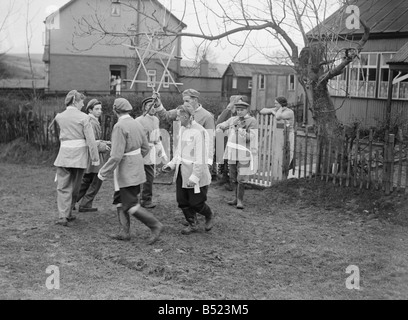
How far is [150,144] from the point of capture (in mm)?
9586

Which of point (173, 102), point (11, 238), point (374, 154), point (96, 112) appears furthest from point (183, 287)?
point (173, 102)

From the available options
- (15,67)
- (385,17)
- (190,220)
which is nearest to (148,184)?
(190,220)

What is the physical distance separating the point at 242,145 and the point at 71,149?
3.06 m

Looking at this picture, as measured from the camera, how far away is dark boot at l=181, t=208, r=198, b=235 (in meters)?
8.09

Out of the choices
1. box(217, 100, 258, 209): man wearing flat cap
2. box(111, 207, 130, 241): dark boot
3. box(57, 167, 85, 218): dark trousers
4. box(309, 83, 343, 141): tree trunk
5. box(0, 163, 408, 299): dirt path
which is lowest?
box(0, 163, 408, 299): dirt path

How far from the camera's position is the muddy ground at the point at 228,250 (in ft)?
19.3

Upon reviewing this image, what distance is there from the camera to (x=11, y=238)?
301 inches

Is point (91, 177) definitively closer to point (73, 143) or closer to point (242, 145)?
point (73, 143)

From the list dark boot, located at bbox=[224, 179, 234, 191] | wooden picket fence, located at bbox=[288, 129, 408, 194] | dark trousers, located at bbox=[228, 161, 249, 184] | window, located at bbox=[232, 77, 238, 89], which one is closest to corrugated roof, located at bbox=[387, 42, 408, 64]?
wooden picket fence, located at bbox=[288, 129, 408, 194]

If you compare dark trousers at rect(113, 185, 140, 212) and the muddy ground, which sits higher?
dark trousers at rect(113, 185, 140, 212)

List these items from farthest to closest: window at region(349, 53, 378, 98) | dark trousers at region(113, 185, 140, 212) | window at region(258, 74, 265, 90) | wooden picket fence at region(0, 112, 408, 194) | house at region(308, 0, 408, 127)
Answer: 1. window at region(258, 74, 265, 90)
2. window at region(349, 53, 378, 98)
3. house at region(308, 0, 408, 127)
4. wooden picket fence at region(0, 112, 408, 194)
5. dark trousers at region(113, 185, 140, 212)

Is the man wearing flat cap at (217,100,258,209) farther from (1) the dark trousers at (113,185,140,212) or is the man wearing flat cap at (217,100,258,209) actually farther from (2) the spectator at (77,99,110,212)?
(1) the dark trousers at (113,185,140,212)

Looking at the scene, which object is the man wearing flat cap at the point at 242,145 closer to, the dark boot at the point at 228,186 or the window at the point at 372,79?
the dark boot at the point at 228,186

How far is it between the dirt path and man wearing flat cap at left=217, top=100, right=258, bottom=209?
0.58 m
